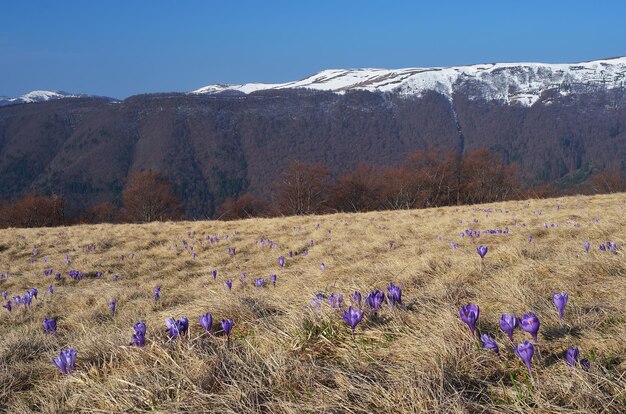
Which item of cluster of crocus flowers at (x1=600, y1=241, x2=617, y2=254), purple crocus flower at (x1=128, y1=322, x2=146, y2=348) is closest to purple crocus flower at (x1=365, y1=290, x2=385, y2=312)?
purple crocus flower at (x1=128, y1=322, x2=146, y2=348)

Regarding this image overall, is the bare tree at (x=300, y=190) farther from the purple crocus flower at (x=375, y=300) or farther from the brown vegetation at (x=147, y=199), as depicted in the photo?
the purple crocus flower at (x=375, y=300)

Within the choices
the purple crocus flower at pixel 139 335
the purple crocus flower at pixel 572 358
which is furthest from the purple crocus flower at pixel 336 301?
the purple crocus flower at pixel 572 358

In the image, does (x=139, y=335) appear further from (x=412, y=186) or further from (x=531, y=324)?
(x=412, y=186)

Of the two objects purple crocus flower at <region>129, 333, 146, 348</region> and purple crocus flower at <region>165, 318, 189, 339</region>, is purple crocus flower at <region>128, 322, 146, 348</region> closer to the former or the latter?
purple crocus flower at <region>129, 333, 146, 348</region>

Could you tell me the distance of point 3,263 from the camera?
10.7 metres

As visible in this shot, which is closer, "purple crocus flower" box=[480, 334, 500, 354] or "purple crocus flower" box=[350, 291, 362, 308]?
"purple crocus flower" box=[480, 334, 500, 354]

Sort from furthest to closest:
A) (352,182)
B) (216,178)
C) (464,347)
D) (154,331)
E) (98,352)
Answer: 1. (216,178)
2. (352,182)
3. (154,331)
4. (98,352)
5. (464,347)

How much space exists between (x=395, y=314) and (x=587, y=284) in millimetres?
1853

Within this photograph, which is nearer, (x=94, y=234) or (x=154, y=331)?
(x=154, y=331)

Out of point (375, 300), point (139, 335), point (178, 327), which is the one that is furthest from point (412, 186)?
point (139, 335)

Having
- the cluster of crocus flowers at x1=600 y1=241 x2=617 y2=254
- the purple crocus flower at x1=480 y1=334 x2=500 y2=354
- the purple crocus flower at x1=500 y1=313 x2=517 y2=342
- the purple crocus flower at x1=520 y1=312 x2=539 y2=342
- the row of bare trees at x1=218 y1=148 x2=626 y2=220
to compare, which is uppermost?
the purple crocus flower at x1=520 y1=312 x2=539 y2=342

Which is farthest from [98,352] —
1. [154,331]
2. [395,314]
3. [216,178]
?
[216,178]

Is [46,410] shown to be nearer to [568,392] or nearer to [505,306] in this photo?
[568,392]

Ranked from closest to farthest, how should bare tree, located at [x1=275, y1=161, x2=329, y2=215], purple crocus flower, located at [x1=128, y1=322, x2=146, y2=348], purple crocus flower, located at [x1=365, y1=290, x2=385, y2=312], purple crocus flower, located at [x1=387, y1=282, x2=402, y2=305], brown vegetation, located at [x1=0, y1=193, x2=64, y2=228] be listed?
purple crocus flower, located at [x1=128, y1=322, x2=146, y2=348] < purple crocus flower, located at [x1=365, y1=290, x2=385, y2=312] < purple crocus flower, located at [x1=387, y1=282, x2=402, y2=305] < bare tree, located at [x1=275, y1=161, x2=329, y2=215] < brown vegetation, located at [x1=0, y1=193, x2=64, y2=228]
